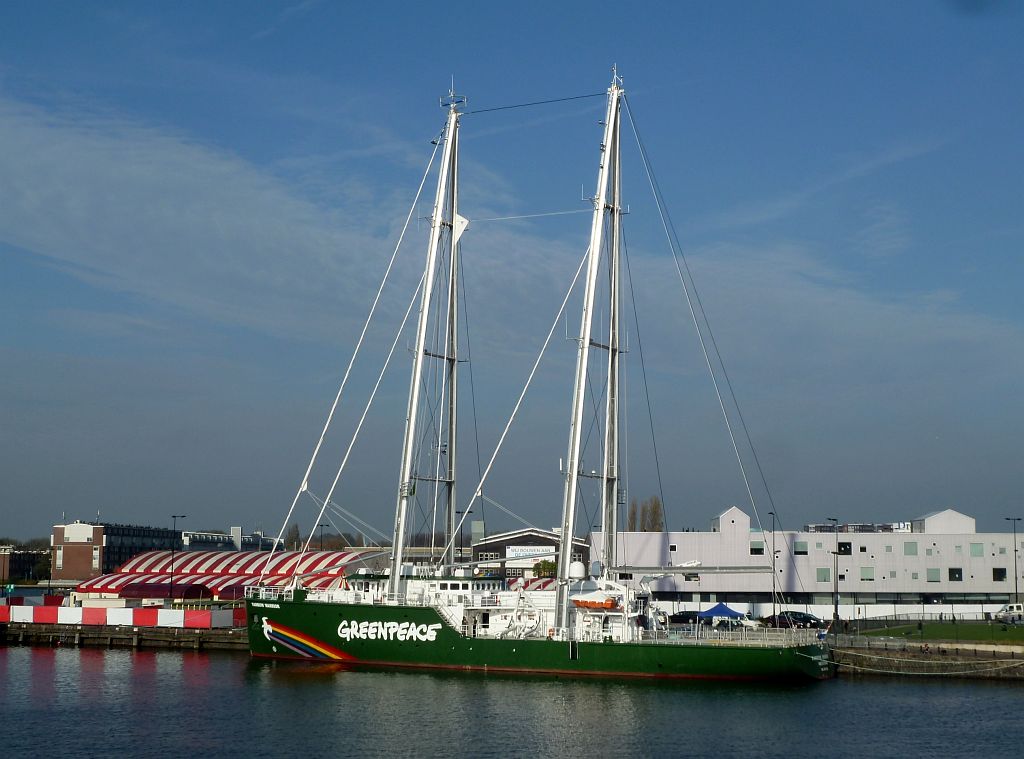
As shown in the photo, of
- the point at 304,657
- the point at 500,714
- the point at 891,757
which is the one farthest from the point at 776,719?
the point at 304,657

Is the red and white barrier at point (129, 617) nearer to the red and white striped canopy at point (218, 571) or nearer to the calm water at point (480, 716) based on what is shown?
the red and white striped canopy at point (218, 571)

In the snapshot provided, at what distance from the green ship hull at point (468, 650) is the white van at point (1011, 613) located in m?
24.8

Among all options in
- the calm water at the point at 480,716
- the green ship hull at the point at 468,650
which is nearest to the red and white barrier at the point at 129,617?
the green ship hull at the point at 468,650

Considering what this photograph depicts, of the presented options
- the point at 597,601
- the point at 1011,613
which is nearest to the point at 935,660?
the point at 597,601

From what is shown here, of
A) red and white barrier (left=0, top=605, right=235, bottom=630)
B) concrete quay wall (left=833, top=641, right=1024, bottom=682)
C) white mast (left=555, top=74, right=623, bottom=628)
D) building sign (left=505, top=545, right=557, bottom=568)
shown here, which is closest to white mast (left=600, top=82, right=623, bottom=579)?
white mast (left=555, top=74, right=623, bottom=628)

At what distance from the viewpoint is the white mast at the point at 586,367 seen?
48.8 meters

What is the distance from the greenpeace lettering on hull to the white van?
3842 cm

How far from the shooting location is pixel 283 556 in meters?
90.1

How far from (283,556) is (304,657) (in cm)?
3876

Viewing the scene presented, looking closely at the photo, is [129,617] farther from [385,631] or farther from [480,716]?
[480,716]

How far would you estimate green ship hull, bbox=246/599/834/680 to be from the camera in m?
46.6

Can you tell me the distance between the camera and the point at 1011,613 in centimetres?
7162

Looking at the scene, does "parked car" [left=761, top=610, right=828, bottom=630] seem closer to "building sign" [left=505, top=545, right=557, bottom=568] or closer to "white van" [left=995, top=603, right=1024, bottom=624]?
"white van" [left=995, top=603, right=1024, bottom=624]

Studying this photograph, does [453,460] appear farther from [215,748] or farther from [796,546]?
[796,546]
